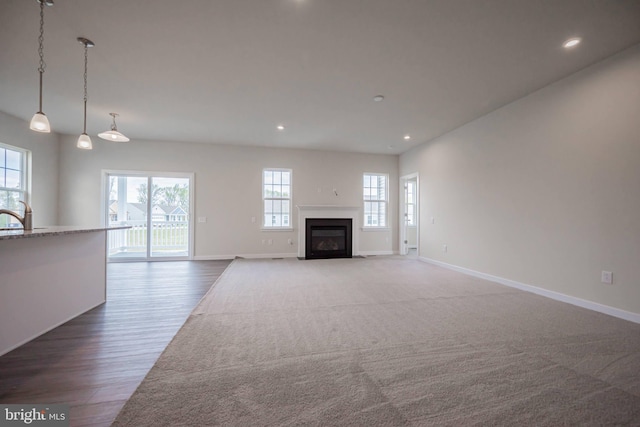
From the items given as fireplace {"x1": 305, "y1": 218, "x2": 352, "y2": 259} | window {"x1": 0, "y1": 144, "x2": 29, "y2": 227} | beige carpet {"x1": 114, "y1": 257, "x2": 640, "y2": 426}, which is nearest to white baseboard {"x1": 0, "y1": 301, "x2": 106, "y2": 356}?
beige carpet {"x1": 114, "y1": 257, "x2": 640, "y2": 426}

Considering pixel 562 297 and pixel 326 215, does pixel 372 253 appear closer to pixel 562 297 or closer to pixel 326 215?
pixel 326 215

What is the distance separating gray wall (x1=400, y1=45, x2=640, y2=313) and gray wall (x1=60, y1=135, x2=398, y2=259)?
2.56 meters

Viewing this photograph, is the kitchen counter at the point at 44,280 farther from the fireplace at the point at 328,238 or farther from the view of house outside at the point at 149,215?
the fireplace at the point at 328,238

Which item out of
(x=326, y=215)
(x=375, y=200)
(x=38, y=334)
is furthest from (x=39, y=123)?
(x=375, y=200)

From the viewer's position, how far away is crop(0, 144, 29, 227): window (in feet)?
14.7

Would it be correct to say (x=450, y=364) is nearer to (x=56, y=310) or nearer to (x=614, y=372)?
(x=614, y=372)

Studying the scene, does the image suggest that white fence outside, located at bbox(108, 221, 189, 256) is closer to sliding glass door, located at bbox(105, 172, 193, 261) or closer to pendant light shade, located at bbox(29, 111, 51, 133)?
sliding glass door, located at bbox(105, 172, 193, 261)

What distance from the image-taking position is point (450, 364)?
179 cm

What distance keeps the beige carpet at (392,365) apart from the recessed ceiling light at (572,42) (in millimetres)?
2817

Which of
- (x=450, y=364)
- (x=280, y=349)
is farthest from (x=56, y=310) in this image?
(x=450, y=364)

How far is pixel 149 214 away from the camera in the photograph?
5883 millimetres

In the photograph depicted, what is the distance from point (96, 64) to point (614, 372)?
18.2 ft

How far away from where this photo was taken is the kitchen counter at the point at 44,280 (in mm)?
1958

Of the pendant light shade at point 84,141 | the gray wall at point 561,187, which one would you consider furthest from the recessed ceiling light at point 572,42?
the pendant light shade at point 84,141
